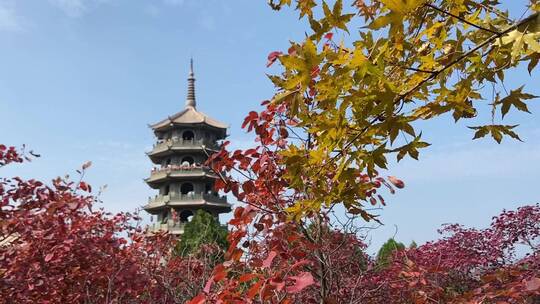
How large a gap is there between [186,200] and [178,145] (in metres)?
3.34

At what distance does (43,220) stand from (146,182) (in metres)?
26.4

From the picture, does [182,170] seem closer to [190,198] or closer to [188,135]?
[190,198]

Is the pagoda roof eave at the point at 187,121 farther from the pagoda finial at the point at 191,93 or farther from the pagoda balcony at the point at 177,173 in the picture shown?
the pagoda balcony at the point at 177,173

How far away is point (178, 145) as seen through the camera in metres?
29.0

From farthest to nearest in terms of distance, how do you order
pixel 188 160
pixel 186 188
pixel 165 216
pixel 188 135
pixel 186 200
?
1. pixel 188 135
2. pixel 188 160
3. pixel 165 216
4. pixel 186 188
5. pixel 186 200

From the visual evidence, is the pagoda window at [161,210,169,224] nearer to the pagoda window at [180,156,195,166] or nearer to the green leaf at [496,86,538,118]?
the pagoda window at [180,156,195,166]

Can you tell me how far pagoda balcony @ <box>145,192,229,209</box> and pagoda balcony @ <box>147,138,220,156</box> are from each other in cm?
264

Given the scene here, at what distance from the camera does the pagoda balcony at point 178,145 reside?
28.8 m

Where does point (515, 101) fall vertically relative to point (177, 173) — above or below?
below

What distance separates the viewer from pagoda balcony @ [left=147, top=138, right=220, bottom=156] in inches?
1133

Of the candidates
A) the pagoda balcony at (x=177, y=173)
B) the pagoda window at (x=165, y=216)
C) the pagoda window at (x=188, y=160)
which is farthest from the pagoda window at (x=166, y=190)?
the pagoda window at (x=188, y=160)

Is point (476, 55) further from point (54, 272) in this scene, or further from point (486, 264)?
point (486, 264)

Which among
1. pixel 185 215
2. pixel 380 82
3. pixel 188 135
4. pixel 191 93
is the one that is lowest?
pixel 380 82

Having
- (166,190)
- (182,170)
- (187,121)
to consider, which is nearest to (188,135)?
(187,121)
